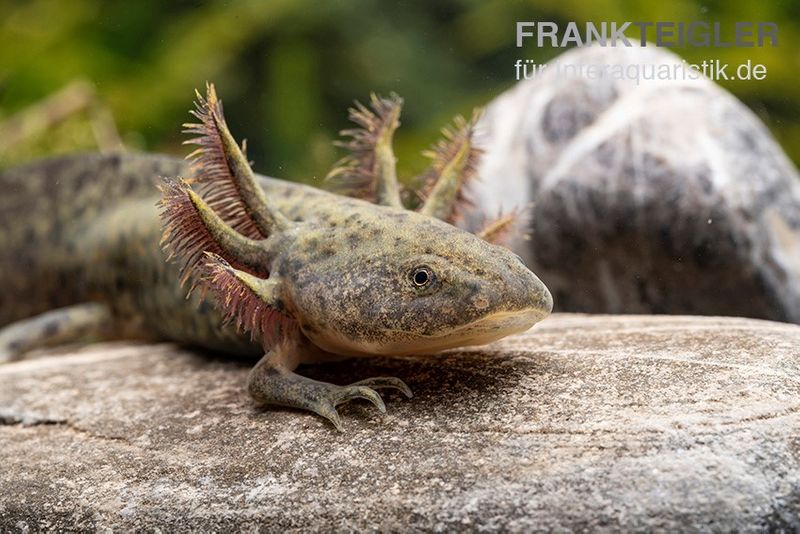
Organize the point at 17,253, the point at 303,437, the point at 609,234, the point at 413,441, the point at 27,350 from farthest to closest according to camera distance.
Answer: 1. the point at 17,253
2. the point at 27,350
3. the point at 609,234
4. the point at 303,437
5. the point at 413,441

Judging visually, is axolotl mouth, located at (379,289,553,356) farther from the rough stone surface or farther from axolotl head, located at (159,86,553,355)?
the rough stone surface

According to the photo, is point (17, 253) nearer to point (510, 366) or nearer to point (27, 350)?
point (27, 350)

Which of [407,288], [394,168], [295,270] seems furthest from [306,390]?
[394,168]

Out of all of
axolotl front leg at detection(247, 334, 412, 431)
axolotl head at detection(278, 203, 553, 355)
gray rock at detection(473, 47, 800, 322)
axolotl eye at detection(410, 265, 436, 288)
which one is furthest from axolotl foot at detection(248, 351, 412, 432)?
gray rock at detection(473, 47, 800, 322)

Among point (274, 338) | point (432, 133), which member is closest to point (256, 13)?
point (432, 133)

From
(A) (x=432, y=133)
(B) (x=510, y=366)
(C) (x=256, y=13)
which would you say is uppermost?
(C) (x=256, y=13)

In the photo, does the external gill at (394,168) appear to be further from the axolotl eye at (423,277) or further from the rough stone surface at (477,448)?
the axolotl eye at (423,277)
